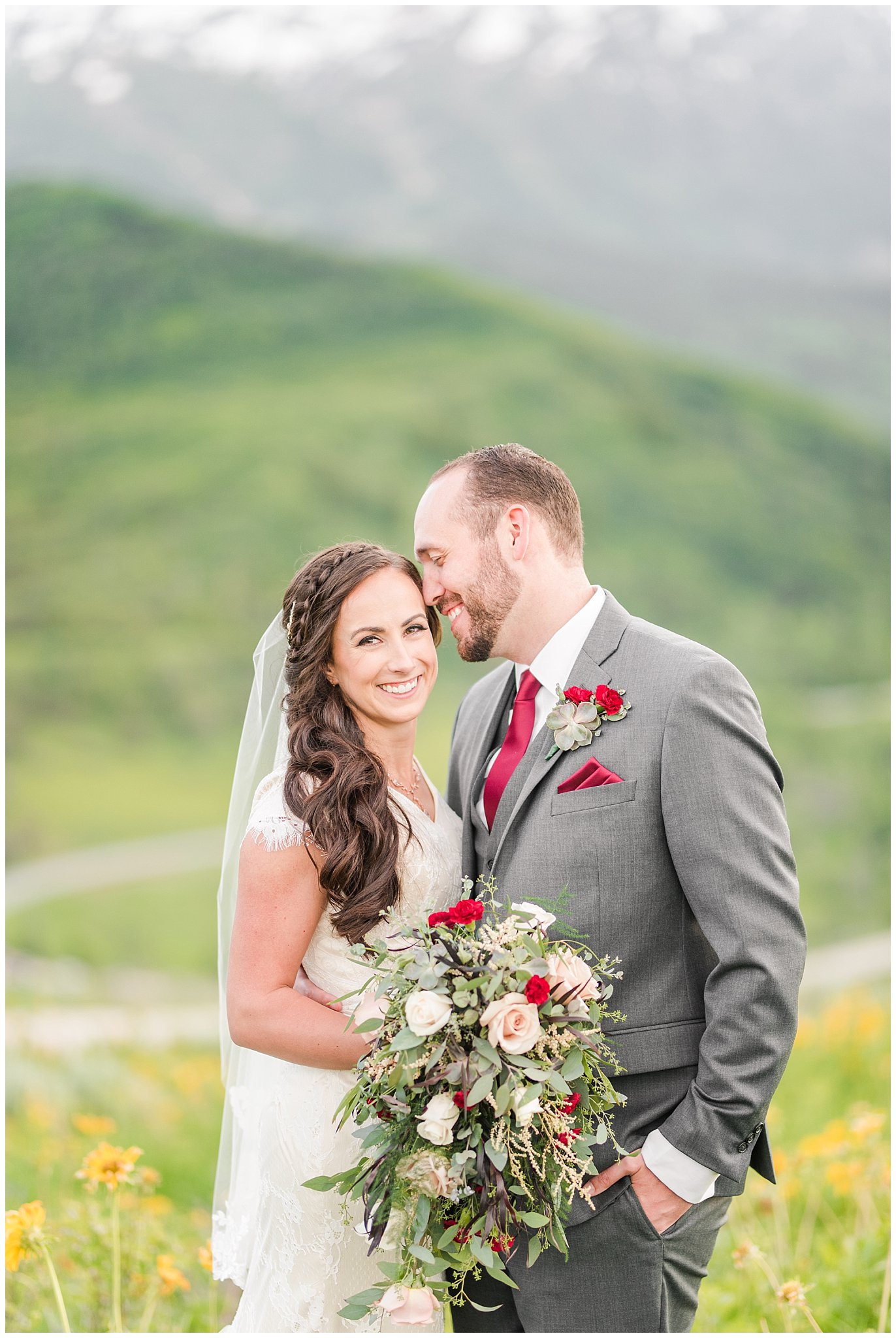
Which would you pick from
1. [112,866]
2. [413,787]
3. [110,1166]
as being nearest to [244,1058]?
[110,1166]

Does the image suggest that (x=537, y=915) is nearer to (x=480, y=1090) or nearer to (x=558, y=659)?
(x=480, y=1090)

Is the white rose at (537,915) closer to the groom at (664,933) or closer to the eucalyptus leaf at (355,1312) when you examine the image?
the groom at (664,933)

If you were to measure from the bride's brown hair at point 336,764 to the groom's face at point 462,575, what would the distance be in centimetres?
7

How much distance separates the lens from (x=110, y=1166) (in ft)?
9.95

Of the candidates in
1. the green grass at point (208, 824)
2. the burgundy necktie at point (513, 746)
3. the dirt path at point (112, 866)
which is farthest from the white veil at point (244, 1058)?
the dirt path at point (112, 866)

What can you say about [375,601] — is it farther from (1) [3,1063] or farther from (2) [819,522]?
(2) [819,522]

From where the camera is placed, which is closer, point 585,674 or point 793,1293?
point 585,674

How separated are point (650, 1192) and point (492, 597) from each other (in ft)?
4.92

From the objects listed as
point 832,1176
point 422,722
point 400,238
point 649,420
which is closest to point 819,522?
point 649,420

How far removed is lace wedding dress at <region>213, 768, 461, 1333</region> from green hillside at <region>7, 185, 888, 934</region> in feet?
33.4

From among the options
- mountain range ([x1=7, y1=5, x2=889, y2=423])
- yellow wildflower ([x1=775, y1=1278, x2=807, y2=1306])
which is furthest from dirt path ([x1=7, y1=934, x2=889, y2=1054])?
mountain range ([x1=7, y1=5, x2=889, y2=423])

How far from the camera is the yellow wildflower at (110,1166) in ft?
9.84

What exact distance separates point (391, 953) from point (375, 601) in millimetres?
1047

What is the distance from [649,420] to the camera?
19156mm
